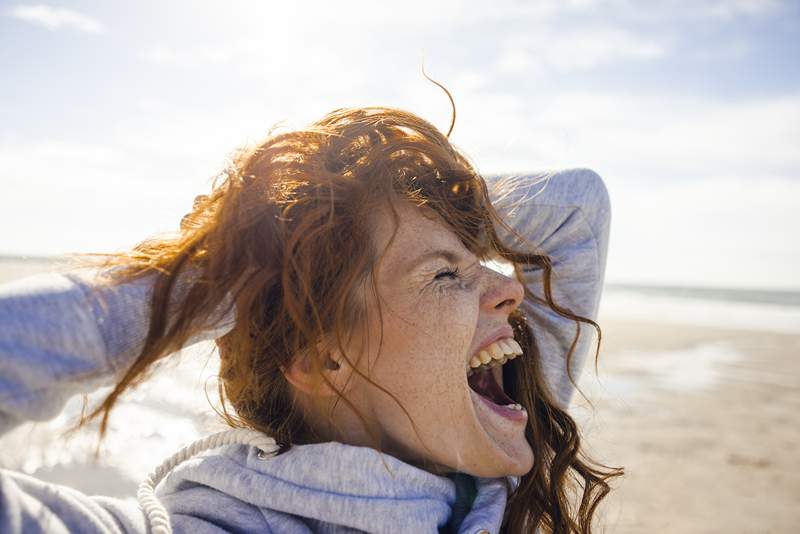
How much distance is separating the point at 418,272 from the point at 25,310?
0.98 metres

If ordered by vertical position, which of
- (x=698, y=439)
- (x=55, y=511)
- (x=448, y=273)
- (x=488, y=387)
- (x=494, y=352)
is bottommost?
(x=698, y=439)

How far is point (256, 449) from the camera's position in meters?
1.65

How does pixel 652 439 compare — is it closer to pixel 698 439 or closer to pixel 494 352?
pixel 698 439

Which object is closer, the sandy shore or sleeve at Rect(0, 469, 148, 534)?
sleeve at Rect(0, 469, 148, 534)

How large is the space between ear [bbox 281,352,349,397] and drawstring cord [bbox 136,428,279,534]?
174 mm

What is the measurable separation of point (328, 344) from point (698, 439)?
5.68 meters

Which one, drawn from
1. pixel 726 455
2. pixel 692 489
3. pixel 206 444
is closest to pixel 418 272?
pixel 206 444

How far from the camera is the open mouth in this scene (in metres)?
1.90

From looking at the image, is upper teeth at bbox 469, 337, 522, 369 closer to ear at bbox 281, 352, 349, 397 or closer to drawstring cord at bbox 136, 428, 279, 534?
ear at bbox 281, 352, 349, 397

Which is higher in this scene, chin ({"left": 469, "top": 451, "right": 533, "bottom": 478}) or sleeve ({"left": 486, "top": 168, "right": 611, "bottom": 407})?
sleeve ({"left": 486, "top": 168, "right": 611, "bottom": 407})

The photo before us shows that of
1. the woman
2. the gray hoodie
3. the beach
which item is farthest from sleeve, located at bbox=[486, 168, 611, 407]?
the beach

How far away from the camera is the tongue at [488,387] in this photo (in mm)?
2186

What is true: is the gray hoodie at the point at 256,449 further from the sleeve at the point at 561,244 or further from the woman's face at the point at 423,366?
the woman's face at the point at 423,366

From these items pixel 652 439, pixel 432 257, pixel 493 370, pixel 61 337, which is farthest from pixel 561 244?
pixel 652 439
